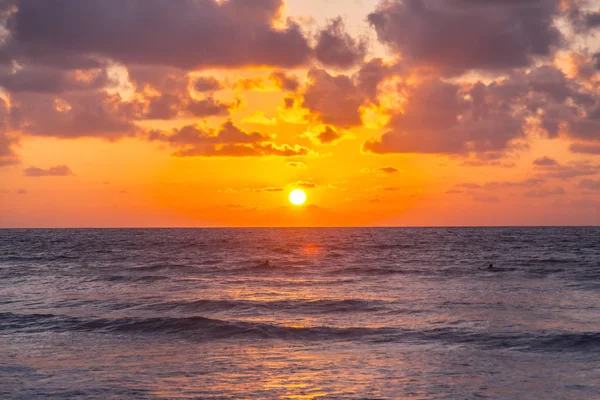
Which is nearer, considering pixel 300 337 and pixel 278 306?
pixel 300 337

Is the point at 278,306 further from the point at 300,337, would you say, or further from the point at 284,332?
the point at 300,337

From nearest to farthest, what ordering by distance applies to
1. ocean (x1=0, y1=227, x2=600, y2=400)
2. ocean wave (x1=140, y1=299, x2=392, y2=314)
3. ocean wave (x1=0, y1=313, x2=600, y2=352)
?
ocean (x1=0, y1=227, x2=600, y2=400)
ocean wave (x1=0, y1=313, x2=600, y2=352)
ocean wave (x1=140, y1=299, x2=392, y2=314)

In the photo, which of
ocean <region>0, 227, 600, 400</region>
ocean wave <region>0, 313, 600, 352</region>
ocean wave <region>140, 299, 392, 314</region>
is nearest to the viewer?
ocean <region>0, 227, 600, 400</region>

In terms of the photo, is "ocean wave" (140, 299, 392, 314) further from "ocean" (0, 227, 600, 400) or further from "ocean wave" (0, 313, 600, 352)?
"ocean wave" (0, 313, 600, 352)

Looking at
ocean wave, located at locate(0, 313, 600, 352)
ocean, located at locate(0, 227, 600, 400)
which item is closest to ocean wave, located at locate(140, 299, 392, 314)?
ocean, located at locate(0, 227, 600, 400)

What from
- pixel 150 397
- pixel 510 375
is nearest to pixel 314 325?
pixel 510 375

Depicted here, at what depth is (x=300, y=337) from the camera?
88.0 feet

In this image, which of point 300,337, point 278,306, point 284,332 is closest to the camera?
point 300,337

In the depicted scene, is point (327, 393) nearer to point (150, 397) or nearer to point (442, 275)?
point (150, 397)

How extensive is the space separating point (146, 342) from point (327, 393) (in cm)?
1132

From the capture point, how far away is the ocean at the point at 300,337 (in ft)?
59.7

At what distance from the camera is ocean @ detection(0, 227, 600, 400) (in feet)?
59.7

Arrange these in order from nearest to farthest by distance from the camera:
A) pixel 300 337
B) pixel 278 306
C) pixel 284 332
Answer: pixel 300 337, pixel 284 332, pixel 278 306

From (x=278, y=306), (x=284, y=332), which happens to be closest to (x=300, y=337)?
(x=284, y=332)
